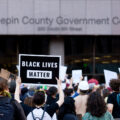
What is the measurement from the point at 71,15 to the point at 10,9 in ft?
10.9

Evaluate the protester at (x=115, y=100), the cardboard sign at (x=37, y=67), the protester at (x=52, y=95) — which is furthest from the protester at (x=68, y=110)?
the protester at (x=115, y=100)

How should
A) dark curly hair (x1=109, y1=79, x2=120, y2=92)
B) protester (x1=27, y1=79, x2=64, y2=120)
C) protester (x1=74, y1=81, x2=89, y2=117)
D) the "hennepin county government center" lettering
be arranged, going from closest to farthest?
protester (x1=27, y1=79, x2=64, y2=120)
dark curly hair (x1=109, y1=79, x2=120, y2=92)
protester (x1=74, y1=81, x2=89, y2=117)
the "hennepin county government center" lettering

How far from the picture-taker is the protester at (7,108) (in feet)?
16.6

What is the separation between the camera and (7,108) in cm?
508

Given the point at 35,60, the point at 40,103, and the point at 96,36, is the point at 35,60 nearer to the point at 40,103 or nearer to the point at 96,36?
the point at 40,103

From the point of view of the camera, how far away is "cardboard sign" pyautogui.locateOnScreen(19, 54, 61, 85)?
7812 mm

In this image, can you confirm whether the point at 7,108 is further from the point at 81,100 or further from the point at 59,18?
the point at 59,18

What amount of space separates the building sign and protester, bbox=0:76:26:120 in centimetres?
1581

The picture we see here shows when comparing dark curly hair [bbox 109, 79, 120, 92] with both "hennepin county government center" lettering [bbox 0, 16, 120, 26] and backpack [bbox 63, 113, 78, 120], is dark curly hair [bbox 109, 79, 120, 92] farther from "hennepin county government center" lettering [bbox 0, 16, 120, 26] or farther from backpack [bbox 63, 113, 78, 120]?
"hennepin county government center" lettering [bbox 0, 16, 120, 26]

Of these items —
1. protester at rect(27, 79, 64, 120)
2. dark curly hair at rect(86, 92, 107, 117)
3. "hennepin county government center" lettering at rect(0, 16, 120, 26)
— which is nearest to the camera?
dark curly hair at rect(86, 92, 107, 117)

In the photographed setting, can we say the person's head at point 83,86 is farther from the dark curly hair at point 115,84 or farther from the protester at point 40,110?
the protester at point 40,110

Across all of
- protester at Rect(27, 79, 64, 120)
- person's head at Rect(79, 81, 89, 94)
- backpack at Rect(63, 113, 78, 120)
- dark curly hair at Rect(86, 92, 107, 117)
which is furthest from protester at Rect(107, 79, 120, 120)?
dark curly hair at Rect(86, 92, 107, 117)

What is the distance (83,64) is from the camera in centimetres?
2236

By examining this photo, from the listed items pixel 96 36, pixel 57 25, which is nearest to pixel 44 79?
pixel 57 25
